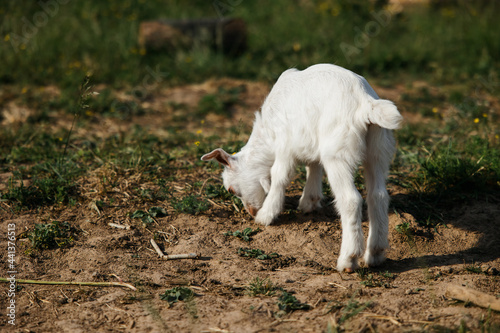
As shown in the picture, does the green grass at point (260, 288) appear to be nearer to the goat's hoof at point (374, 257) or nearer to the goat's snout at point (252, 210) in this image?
→ the goat's hoof at point (374, 257)

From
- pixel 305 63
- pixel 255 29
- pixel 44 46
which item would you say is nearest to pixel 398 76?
pixel 305 63

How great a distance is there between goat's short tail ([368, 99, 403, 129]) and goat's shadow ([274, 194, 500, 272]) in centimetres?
134

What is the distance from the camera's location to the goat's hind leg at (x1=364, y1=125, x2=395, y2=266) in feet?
13.6

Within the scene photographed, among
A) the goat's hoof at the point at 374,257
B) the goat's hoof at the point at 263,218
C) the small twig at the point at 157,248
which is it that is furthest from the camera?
the goat's hoof at the point at 263,218

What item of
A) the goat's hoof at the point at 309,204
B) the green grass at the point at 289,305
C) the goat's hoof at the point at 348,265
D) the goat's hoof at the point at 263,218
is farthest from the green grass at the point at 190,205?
the green grass at the point at 289,305

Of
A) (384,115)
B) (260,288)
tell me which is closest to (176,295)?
(260,288)

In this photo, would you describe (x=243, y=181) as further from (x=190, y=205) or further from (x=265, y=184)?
(x=190, y=205)

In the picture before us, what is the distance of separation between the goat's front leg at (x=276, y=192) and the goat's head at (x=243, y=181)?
0.41 ft

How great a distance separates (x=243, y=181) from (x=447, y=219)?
210 centimetres

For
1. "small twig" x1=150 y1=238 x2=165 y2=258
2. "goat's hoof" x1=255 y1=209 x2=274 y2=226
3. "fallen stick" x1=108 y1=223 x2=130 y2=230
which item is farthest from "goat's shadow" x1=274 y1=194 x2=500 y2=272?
"fallen stick" x1=108 y1=223 x2=130 y2=230

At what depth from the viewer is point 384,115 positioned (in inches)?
150

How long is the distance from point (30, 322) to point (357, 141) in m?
2.78

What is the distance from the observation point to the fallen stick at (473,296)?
3.33m

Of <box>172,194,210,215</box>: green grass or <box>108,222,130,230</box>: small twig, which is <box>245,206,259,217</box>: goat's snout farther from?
<box>108,222,130,230</box>: small twig
